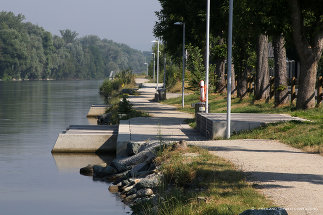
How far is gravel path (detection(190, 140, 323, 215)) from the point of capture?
35.8ft

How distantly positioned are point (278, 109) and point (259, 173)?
56.4ft

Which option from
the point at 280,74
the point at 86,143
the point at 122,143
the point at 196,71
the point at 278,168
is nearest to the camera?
the point at 278,168

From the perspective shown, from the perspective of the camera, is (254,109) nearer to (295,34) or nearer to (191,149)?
(295,34)

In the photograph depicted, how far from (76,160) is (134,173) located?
6.94 m

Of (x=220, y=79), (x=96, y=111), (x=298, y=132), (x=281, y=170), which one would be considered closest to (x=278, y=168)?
(x=281, y=170)

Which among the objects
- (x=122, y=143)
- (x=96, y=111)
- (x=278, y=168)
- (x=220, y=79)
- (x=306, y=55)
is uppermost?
(x=306, y=55)

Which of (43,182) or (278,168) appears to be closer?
(278,168)

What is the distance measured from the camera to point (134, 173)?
58.3 ft

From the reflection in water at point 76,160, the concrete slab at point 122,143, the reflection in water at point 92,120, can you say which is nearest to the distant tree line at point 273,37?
the reflection in water at point 92,120

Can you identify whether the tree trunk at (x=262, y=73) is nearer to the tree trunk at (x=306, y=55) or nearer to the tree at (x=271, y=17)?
the tree at (x=271, y=17)

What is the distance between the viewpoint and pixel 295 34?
27078mm

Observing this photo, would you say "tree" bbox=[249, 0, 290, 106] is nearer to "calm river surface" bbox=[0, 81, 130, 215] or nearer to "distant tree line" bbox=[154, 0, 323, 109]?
"distant tree line" bbox=[154, 0, 323, 109]

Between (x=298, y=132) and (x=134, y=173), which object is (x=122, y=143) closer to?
(x=134, y=173)

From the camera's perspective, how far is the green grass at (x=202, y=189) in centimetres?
1085
